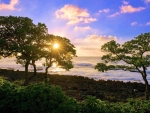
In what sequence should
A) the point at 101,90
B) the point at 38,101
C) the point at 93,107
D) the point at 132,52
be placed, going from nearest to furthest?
the point at 93,107 → the point at 38,101 → the point at 132,52 → the point at 101,90

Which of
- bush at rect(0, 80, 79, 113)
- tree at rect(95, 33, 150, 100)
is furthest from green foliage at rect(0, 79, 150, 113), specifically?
tree at rect(95, 33, 150, 100)

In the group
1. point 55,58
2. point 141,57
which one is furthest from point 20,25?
point 141,57

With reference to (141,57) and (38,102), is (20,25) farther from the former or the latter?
(38,102)

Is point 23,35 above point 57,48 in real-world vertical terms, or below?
above

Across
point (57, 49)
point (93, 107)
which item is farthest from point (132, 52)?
point (93, 107)

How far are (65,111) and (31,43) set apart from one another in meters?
14.8

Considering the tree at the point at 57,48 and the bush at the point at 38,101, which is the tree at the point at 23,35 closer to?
the tree at the point at 57,48

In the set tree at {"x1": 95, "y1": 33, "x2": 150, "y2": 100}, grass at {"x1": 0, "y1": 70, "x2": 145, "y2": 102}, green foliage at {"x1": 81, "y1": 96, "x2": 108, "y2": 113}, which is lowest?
grass at {"x1": 0, "y1": 70, "x2": 145, "y2": 102}

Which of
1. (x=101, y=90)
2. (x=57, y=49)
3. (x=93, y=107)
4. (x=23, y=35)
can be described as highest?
(x=23, y=35)

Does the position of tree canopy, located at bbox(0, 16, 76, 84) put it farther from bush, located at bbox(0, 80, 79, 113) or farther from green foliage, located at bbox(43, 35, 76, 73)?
bush, located at bbox(0, 80, 79, 113)

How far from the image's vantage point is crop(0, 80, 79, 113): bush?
7.90 m

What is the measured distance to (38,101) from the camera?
809 cm

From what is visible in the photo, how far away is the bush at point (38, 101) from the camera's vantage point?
7.90 metres

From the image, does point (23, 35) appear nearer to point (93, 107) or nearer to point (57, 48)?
point (57, 48)
